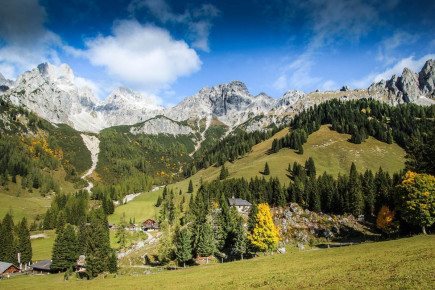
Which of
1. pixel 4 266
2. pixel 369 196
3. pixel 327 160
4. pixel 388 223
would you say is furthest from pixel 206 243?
pixel 327 160

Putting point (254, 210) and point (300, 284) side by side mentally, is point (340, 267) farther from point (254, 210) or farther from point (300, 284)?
point (254, 210)

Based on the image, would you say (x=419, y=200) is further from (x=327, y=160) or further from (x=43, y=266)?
(x=327, y=160)

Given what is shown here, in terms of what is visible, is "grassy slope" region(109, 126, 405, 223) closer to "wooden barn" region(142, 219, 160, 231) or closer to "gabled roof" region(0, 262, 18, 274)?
"wooden barn" region(142, 219, 160, 231)

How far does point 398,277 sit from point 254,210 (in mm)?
53049

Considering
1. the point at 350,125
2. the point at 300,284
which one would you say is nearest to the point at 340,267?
the point at 300,284

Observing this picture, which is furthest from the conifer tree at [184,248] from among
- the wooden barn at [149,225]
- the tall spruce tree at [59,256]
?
the wooden barn at [149,225]

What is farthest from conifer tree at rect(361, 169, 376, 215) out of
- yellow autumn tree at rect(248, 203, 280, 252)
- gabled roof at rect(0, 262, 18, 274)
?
gabled roof at rect(0, 262, 18, 274)

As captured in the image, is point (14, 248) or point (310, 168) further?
point (310, 168)

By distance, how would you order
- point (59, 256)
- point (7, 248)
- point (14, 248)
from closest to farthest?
point (59, 256) < point (14, 248) < point (7, 248)

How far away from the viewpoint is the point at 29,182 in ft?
648

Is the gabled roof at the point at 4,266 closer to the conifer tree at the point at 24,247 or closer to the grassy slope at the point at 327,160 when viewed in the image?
the conifer tree at the point at 24,247

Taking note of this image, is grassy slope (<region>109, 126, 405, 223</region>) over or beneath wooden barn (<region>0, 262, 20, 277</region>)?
over

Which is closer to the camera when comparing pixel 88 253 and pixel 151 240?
pixel 88 253

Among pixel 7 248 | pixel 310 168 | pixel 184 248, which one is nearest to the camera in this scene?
pixel 184 248
